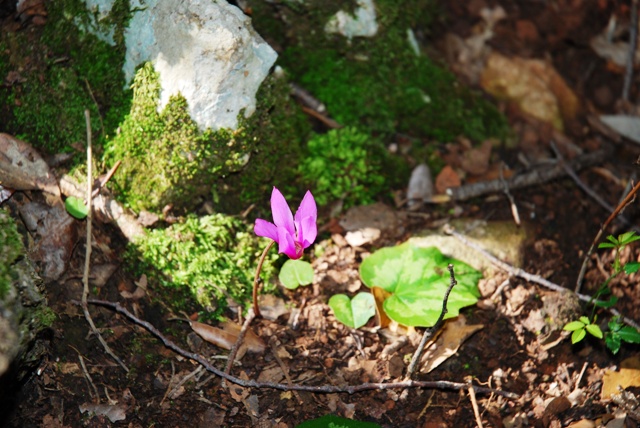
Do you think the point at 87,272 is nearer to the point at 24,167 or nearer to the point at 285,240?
the point at 24,167

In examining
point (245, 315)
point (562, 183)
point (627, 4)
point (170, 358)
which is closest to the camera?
point (170, 358)

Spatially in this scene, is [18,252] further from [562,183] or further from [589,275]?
[562,183]

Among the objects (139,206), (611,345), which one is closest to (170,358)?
(139,206)

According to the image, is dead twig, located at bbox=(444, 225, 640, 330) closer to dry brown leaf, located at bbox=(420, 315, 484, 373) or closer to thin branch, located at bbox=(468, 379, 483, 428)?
dry brown leaf, located at bbox=(420, 315, 484, 373)

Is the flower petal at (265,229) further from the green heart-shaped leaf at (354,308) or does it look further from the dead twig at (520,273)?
the dead twig at (520,273)

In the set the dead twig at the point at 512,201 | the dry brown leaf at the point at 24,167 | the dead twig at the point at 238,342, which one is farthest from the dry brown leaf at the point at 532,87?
the dry brown leaf at the point at 24,167

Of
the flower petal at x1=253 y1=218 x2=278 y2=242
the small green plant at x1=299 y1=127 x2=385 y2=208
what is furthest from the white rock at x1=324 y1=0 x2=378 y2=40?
the flower petal at x1=253 y1=218 x2=278 y2=242

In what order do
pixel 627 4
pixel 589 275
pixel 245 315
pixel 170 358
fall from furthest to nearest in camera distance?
pixel 627 4 → pixel 589 275 → pixel 245 315 → pixel 170 358
